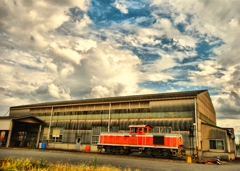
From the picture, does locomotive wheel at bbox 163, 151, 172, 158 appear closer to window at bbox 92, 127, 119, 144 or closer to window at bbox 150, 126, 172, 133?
window at bbox 150, 126, 172, 133

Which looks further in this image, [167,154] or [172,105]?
[172,105]

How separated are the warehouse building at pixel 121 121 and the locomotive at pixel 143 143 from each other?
345cm

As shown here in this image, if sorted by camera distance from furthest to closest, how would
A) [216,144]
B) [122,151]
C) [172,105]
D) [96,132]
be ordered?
[96,132]
[172,105]
[216,144]
[122,151]

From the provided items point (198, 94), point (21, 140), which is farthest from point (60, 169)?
point (21, 140)

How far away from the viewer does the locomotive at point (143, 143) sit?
25.0 metres

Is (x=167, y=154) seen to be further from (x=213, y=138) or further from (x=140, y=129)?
Result: (x=213, y=138)

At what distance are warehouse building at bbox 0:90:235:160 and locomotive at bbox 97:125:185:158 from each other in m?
3.45

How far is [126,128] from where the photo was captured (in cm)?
3334

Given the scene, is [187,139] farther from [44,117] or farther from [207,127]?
[44,117]

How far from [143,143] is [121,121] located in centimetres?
836

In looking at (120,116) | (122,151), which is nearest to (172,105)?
(120,116)

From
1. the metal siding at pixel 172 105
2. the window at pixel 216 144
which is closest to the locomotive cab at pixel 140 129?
the metal siding at pixel 172 105

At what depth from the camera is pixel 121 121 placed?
34.3m

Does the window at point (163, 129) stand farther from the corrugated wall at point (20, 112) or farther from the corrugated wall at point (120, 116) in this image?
the corrugated wall at point (20, 112)
